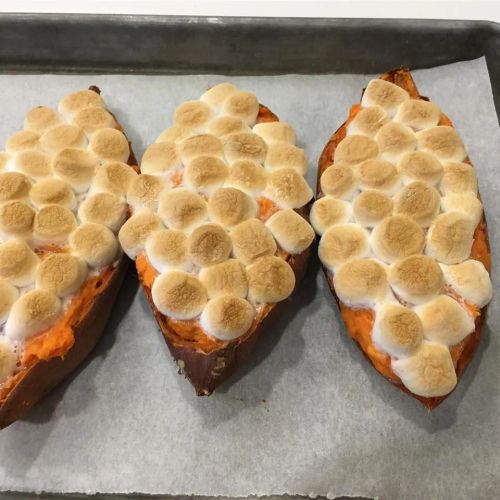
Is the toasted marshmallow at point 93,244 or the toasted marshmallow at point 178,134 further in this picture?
the toasted marshmallow at point 178,134

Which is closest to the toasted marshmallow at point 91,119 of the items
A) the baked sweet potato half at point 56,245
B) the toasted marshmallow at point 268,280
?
the baked sweet potato half at point 56,245

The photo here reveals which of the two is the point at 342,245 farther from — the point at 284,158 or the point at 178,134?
the point at 178,134

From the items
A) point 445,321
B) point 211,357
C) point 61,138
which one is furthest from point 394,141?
point 61,138

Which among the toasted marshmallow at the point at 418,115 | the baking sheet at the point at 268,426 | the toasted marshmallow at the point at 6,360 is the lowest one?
the baking sheet at the point at 268,426

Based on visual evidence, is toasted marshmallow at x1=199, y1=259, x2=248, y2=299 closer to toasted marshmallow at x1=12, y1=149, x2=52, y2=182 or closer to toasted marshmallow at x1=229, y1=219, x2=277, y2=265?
toasted marshmallow at x1=229, y1=219, x2=277, y2=265

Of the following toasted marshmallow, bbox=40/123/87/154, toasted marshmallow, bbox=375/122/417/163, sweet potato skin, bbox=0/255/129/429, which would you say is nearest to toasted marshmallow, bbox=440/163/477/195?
toasted marshmallow, bbox=375/122/417/163

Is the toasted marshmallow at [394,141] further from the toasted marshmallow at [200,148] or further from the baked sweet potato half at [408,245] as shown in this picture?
the toasted marshmallow at [200,148]

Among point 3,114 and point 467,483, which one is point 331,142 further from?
point 3,114

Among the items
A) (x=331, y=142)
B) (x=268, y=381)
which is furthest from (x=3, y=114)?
(x=268, y=381)
